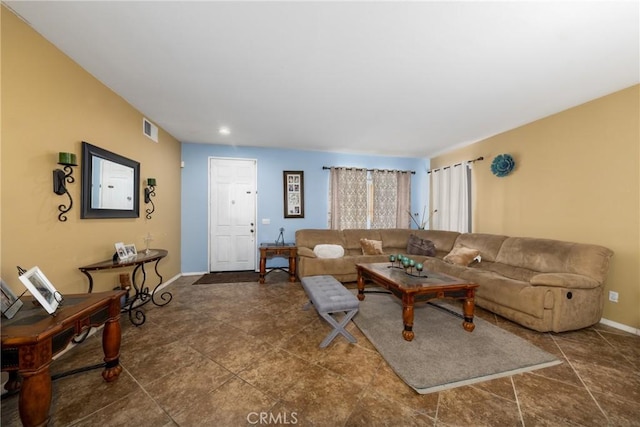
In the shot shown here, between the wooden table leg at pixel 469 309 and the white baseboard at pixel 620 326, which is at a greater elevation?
the wooden table leg at pixel 469 309

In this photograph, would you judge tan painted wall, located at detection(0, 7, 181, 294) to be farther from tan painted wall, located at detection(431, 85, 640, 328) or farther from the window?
tan painted wall, located at detection(431, 85, 640, 328)

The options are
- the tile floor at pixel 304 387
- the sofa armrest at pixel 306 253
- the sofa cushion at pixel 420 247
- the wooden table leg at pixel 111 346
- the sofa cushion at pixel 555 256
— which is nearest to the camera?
the tile floor at pixel 304 387

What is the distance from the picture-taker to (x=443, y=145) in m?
4.35

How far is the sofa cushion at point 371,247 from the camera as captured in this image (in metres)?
4.23

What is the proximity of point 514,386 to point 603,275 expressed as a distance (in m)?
1.79

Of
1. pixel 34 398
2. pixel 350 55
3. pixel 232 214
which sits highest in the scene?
pixel 350 55

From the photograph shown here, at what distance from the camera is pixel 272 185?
4.62m

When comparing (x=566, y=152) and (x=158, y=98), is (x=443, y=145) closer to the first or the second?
(x=566, y=152)

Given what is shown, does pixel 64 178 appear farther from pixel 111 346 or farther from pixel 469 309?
pixel 469 309

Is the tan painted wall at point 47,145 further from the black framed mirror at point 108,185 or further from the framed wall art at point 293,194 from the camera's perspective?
the framed wall art at point 293,194

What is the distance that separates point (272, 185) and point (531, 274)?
4.25m

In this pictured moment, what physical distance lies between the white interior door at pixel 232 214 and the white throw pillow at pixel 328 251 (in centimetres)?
140

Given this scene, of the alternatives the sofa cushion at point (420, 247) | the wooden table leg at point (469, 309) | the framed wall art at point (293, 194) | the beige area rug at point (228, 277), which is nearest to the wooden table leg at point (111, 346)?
the beige area rug at point (228, 277)

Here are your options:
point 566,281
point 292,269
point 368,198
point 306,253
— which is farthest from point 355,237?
point 566,281
